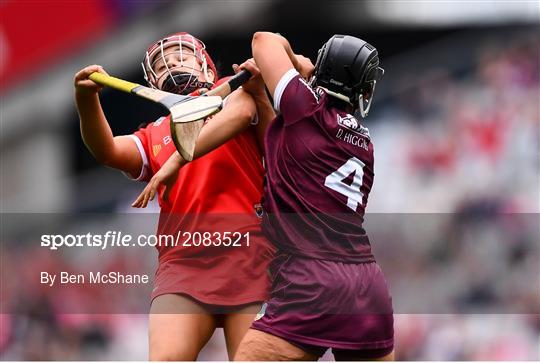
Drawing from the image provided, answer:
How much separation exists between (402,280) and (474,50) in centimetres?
254

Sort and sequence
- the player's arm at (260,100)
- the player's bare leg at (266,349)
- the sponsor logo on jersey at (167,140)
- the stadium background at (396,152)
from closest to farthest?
the player's bare leg at (266,349) < the player's arm at (260,100) < the sponsor logo on jersey at (167,140) < the stadium background at (396,152)

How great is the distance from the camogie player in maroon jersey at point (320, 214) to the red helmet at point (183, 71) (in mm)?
389

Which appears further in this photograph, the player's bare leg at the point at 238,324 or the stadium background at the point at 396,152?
the stadium background at the point at 396,152

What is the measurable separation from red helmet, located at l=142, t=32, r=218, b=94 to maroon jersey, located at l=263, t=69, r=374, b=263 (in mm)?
530

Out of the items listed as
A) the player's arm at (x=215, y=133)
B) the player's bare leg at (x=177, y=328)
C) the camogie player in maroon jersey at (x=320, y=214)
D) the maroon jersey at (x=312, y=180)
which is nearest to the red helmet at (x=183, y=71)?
the player's arm at (x=215, y=133)

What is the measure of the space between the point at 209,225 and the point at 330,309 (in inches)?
22.8

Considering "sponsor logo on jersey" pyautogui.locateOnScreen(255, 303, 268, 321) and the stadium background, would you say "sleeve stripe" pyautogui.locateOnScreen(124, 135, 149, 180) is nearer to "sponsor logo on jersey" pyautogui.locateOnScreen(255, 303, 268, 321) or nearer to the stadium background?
"sponsor logo on jersey" pyautogui.locateOnScreen(255, 303, 268, 321)

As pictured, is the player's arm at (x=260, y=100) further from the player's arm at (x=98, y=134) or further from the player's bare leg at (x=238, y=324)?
the player's bare leg at (x=238, y=324)

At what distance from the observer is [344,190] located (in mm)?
3195

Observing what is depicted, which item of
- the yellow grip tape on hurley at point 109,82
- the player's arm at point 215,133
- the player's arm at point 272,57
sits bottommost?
the player's arm at point 215,133

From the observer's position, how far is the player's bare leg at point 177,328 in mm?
3205

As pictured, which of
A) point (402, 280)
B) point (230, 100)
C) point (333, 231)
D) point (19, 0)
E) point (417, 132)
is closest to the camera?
Result: point (333, 231)

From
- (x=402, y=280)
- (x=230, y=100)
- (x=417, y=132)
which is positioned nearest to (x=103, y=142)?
(x=230, y=100)

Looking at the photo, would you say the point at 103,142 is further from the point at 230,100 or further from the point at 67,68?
the point at 67,68
